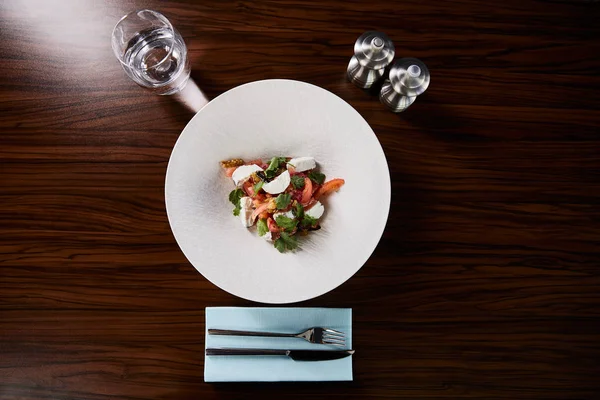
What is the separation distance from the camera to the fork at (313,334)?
1.18 metres

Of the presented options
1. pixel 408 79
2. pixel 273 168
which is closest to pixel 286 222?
pixel 273 168

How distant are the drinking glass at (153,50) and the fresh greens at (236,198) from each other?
0.34 meters

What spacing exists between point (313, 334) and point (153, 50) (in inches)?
35.0

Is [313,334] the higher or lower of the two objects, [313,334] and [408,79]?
the lower

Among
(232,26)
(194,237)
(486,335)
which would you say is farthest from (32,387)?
(486,335)

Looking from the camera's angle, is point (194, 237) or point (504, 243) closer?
point (194, 237)

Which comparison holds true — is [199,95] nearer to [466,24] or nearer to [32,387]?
[466,24]

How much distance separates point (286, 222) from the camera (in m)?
1.10

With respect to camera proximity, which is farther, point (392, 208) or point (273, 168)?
point (392, 208)

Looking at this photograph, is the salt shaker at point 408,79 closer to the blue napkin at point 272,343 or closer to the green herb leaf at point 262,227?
the green herb leaf at point 262,227

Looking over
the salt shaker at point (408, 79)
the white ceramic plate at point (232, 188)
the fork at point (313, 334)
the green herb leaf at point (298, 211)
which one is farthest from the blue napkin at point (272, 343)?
the salt shaker at point (408, 79)

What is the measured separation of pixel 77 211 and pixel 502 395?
1293mm

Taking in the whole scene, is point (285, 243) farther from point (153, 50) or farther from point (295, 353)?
point (153, 50)

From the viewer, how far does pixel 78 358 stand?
1.21m
